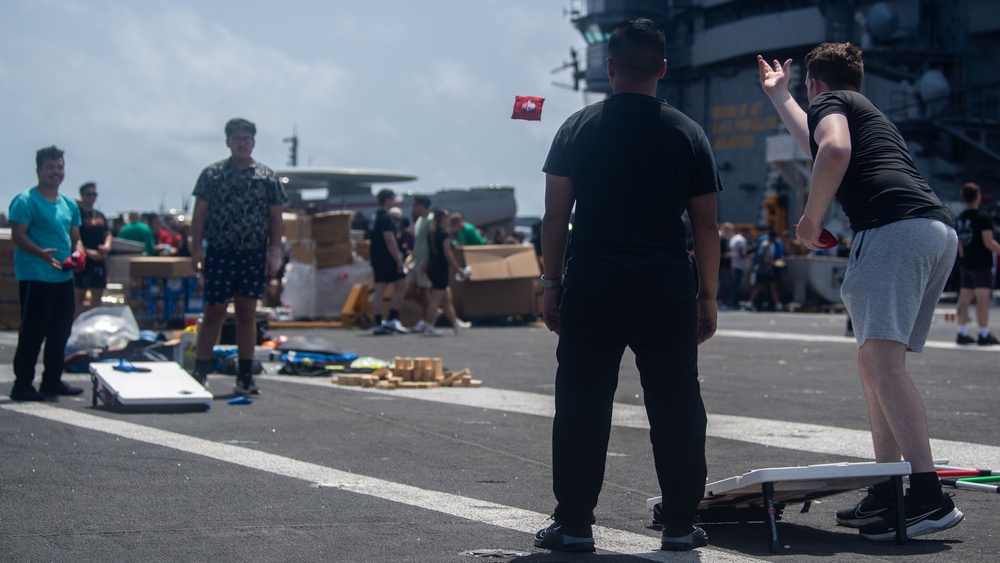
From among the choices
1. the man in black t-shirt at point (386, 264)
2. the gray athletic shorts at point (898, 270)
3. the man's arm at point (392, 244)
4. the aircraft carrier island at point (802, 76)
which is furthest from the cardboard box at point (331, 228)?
the aircraft carrier island at point (802, 76)

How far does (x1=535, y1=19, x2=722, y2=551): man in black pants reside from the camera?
3.93 m

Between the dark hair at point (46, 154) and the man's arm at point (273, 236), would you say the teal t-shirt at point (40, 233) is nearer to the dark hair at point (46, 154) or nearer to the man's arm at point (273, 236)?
the dark hair at point (46, 154)

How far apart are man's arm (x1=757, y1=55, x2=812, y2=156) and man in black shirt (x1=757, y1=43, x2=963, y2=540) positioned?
0.25ft

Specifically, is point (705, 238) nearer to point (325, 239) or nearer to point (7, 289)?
point (7, 289)

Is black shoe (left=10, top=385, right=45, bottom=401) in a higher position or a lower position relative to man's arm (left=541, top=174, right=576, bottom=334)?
lower

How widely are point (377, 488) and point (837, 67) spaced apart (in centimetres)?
252

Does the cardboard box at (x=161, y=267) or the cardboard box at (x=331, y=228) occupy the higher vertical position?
the cardboard box at (x=331, y=228)

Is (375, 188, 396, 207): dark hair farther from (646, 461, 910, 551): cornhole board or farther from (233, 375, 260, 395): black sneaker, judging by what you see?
(646, 461, 910, 551): cornhole board

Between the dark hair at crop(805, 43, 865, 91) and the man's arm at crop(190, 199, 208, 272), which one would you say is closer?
the dark hair at crop(805, 43, 865, 91)

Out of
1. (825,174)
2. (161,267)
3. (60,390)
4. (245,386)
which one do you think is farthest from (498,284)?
(825,174)

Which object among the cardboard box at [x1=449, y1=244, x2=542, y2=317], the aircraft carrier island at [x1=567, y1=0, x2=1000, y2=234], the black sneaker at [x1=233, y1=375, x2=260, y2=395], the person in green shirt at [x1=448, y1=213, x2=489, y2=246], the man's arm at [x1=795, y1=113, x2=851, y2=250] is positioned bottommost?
the black sneaker at [x1=233, y1=375, x2=260, y2=395]

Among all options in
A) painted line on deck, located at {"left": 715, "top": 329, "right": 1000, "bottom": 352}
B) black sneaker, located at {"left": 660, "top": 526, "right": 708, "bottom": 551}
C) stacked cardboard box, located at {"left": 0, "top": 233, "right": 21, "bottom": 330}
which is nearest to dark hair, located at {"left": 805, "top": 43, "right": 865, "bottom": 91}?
black sneaker, located at {"left": 660, "top": 526, "right": 708, "bottom": 551}

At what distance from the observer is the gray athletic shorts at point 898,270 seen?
422 cm

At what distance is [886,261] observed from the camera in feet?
13.9
